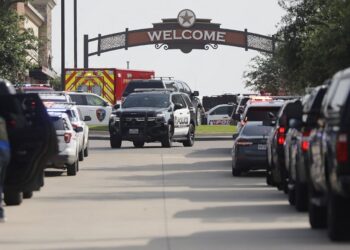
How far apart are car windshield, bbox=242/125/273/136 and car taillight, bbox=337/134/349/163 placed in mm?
15814

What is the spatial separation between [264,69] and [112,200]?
8804 cm

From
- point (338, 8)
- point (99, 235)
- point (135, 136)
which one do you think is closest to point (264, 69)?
point (135, 136)

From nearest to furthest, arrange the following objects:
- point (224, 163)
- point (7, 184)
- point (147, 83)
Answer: point (7, 184), point (224, 163), point (147, 83)

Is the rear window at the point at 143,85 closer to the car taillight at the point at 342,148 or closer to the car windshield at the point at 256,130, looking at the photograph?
the car windshield at the point at 256,130

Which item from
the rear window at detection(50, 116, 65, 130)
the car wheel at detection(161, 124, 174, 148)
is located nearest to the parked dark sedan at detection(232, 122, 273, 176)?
the rear window at detection(50, 116, 65, 130)

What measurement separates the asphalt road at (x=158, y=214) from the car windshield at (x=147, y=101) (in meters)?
11.9

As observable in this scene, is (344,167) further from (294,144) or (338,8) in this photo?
Answer: (338,8)

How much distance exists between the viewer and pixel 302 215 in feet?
73.7

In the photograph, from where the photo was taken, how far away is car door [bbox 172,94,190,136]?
5016 centimetres

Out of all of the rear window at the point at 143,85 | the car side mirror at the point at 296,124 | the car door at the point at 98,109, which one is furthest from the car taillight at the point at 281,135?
the car door at the point at 98,109

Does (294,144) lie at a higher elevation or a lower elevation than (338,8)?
lower

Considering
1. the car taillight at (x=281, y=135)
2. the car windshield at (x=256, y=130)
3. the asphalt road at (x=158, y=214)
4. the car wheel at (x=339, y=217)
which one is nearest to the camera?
the car wheel at (x=339, y=217)

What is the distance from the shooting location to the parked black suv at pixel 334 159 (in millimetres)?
17047

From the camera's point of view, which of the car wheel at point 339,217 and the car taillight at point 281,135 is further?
the car taillight at point 281,135
